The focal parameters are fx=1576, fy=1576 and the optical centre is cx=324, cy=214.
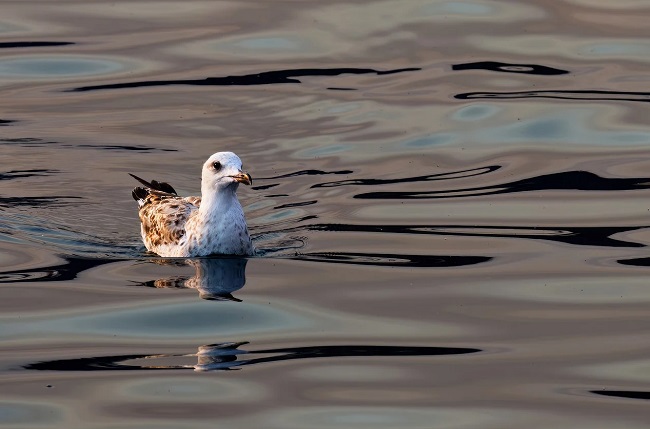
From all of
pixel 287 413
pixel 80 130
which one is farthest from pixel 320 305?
pixel 80 130

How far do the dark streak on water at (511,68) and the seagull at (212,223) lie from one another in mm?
6559

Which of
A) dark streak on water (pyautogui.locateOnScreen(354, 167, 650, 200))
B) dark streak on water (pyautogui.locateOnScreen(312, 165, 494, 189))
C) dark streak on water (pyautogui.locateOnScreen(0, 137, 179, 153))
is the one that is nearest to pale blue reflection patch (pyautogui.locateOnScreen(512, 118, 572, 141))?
dark streak on water (pyautogui.locateOnScreen(312, 165, 494, 189))

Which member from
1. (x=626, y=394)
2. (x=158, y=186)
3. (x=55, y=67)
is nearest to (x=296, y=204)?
(x=158, y=186)

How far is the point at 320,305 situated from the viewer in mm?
11797

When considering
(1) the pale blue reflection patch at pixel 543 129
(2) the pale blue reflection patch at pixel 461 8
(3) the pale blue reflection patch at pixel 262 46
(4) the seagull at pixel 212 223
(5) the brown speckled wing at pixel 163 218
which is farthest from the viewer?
(2) the pale blue reflection patch at pixel 461 8

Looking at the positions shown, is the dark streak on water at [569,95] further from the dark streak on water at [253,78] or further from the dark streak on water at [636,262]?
the dark streak on water at [636,262]

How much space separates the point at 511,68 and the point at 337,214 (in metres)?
5.67

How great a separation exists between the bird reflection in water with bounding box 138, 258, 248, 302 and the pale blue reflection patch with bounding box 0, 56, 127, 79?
7.25m

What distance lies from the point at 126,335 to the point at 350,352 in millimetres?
1629

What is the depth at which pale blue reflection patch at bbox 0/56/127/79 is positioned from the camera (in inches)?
798

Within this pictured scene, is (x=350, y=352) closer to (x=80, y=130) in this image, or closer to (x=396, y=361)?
(x=396, y=361)

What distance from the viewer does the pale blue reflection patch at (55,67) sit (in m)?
20.3

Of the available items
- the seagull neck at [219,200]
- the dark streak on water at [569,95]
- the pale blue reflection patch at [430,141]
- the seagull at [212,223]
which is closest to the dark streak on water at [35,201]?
the seagull at [212,223]

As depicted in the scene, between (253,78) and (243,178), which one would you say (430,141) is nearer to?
(253,78)
